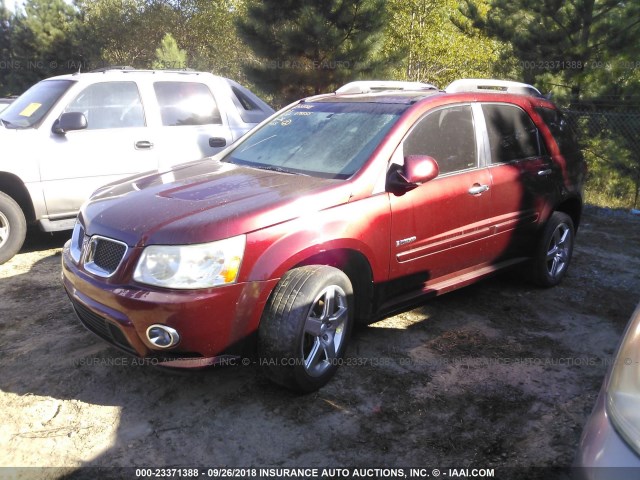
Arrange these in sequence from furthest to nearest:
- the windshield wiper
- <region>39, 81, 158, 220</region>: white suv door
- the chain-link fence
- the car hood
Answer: the chain-link fence
<region>39, 81, 158, 220</region>: white suv door
the windshield wiper
the car hood

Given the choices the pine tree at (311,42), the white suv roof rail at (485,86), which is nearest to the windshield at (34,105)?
the white suv roof rail at (485,86)

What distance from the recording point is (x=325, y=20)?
12906 mm

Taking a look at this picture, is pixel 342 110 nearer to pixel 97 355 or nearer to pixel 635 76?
pixel 97 355

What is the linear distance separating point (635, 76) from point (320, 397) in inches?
392

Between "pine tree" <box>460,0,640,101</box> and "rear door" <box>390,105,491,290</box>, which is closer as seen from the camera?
"rear door" <box>390,105,491,290</box>

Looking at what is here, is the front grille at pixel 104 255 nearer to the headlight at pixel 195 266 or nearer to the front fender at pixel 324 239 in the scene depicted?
the headlight at pixel 195 266

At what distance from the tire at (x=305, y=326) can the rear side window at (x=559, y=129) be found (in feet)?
8.92

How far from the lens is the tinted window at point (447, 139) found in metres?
3.86

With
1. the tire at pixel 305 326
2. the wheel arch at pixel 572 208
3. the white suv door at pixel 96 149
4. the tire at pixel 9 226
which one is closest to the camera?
the tire at pixel 305 326

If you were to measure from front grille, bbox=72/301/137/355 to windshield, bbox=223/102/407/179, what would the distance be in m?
1.50

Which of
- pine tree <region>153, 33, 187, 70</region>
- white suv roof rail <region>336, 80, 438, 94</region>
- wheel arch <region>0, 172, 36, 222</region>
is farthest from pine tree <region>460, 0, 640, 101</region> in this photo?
pine tree <region>153, 33, 187, 70</region>

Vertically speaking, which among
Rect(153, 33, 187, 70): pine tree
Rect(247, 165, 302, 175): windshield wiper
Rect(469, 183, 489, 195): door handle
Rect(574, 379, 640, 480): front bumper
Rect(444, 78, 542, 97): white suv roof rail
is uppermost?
Rect(153, 33, 187, 70): pine tree

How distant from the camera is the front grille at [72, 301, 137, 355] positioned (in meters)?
3.06

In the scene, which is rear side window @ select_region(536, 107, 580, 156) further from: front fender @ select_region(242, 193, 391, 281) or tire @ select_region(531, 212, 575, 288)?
front fender @ select_region(242, 193, 391, 281)
